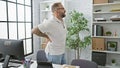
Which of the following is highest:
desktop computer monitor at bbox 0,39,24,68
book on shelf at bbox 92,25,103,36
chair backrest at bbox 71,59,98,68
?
book on shelf at bbox 92,25,103,36

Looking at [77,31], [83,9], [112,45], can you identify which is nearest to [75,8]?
[83,9]

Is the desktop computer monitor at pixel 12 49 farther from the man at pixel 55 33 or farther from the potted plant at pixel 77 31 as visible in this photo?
the potted plant at pixel 77 31

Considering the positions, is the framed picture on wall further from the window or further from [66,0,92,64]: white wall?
the window

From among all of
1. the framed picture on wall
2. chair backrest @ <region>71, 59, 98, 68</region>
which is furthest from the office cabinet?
chair backrest @ <region>71, 59, 98, 68</region>

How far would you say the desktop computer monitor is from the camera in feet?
6.10

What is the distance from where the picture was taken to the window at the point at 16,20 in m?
3.54

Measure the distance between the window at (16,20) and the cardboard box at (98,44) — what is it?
1.85 metres

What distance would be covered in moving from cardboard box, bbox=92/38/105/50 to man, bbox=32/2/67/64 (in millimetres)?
1866

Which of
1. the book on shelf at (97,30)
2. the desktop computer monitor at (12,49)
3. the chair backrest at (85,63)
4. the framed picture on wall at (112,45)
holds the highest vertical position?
the book on shelf at (97,30)

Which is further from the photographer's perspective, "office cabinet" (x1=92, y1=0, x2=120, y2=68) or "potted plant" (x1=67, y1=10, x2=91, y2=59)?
"potted plant" (x1=67, y1=10, x2=91, y2=59)

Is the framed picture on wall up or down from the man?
down

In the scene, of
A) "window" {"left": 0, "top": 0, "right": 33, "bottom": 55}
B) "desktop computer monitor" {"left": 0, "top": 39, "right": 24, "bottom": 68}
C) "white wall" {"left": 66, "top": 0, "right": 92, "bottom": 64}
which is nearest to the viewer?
"desktop computer monitor" {"left": 0, "top": 39, "right": 24, "bottom": 68}

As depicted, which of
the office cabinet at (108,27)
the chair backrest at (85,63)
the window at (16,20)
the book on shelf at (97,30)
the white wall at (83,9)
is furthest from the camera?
the white wall at (83,9)

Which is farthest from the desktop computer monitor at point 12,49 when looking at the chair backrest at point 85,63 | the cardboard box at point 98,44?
the cardboard box at point 98,44
